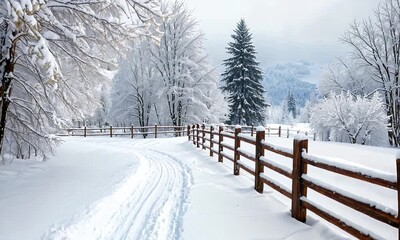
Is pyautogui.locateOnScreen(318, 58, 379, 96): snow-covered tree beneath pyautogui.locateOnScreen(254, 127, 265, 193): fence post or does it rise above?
above

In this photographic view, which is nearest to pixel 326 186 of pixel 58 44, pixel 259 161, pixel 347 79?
pixel 259 161

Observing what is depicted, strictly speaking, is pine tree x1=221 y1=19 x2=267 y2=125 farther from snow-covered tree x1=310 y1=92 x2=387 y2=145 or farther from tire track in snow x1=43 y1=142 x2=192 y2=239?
tire track in snow x1=43 y1=142 x2=192 y2=239

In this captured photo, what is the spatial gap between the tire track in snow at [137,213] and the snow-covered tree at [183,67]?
21.3m

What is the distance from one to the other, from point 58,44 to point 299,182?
630 centimetres

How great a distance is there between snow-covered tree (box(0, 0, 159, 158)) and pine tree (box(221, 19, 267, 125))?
2713 cm

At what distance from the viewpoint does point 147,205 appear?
584cm

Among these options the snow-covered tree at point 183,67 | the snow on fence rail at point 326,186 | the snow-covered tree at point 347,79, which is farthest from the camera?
the snow-covered tree at point 347,79

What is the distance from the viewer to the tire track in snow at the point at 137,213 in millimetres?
4438

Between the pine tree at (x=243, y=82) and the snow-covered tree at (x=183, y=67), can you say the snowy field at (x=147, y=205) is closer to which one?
the snow-covered tree at (x=183, y=67)

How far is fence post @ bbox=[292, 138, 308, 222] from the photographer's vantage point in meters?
4.90

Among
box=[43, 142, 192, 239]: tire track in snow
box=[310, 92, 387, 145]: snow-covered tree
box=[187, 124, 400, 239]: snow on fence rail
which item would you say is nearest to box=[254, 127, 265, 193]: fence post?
box=[187, 124, 400, 239]: snow on fence rail

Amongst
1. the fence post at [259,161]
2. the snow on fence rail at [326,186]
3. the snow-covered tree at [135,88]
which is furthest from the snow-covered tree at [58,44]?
the snow-covered tree at [135,88]

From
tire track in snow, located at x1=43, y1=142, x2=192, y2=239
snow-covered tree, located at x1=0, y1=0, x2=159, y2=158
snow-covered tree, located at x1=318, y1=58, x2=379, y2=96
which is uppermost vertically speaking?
snow-covered tree, located at x1=318, y1=58, x2=379, y2=96

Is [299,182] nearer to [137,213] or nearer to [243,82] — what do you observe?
[137,213]
